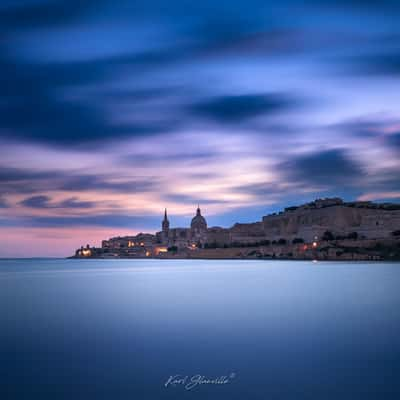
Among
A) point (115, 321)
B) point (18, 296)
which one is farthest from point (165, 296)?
point (115, 321)

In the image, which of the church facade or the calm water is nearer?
the calm water

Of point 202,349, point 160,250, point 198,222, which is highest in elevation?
point 198,222

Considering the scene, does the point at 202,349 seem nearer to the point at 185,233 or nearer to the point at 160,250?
the point at 160,250

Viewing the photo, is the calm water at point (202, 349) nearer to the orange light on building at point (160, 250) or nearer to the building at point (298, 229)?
the building at point (298, 229)

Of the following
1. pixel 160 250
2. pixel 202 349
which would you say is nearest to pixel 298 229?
pixel 160 250

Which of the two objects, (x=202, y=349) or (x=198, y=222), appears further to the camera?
(x=198, y=222)

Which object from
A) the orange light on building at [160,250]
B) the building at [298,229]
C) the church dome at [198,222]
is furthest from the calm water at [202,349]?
the church dome at [198,222]

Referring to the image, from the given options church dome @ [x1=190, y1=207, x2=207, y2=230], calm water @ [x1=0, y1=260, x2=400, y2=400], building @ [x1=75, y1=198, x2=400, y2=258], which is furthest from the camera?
church dome @ [x1=190, y1=207, x2=207, y2=230]

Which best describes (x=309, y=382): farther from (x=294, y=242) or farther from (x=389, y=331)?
(x=294, y=242)

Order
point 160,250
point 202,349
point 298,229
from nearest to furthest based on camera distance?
point 202,349, point 298,229, point 160,250

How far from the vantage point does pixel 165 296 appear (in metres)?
17.3

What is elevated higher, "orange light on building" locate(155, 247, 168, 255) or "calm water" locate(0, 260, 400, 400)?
"orange light on building" locate(155, 247, 168, 255)

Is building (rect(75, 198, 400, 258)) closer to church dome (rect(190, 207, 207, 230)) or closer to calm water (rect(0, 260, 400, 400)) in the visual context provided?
church dome (rect(190, 207, 207, 230))

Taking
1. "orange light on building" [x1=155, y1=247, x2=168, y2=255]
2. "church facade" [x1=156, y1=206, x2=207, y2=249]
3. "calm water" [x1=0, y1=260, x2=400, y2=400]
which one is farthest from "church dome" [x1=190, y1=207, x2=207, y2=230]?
"calm water" [x1=0, y1=260, x2=400, y2=400]
